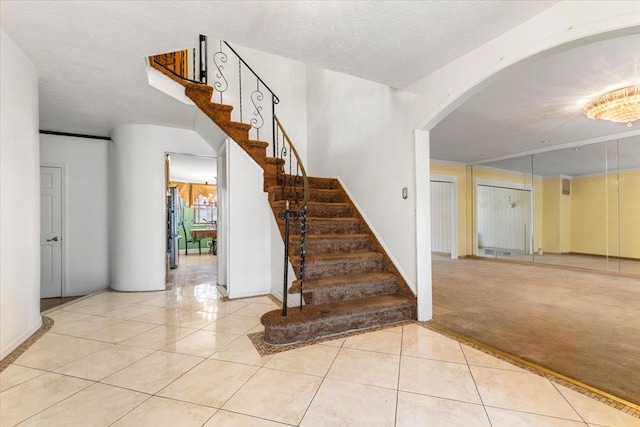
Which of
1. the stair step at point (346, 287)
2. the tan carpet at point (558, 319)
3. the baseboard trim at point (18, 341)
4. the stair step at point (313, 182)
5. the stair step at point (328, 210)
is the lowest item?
the tan carpet at point (558, 319)

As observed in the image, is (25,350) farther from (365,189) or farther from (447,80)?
(447,80)

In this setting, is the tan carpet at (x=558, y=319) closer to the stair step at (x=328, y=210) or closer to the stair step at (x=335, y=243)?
the stair step at (x=335, y=243)

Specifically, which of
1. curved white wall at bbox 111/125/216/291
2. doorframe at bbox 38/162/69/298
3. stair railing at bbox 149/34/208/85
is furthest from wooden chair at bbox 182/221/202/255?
stair railing at bbox 149/34/208/85

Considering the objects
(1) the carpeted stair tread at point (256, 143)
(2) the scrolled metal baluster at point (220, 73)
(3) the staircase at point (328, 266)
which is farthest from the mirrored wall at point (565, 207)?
(2) the scrolled metal baluster at point (220, 73)

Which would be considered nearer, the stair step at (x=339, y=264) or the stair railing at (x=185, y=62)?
the stair step at (x=339, y=264)

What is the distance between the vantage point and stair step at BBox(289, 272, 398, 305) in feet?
9.13

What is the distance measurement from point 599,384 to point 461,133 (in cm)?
428

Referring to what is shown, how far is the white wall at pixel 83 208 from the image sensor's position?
4430mm

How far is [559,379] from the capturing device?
180 cm

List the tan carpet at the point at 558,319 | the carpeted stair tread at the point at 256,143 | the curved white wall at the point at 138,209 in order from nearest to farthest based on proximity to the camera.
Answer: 1. the tan carpet at the point at 558,319
2. the carpeted stair tread at the point at 256,143
3. the curved white wall at the point at 138,209

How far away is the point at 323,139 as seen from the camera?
16.1 feet

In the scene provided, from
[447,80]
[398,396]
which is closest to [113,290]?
[398,396]

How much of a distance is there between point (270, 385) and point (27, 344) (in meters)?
2.30

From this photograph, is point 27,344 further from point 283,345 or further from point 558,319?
point 558,319
